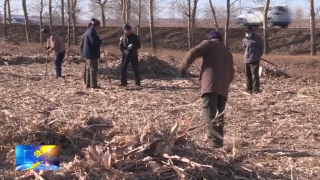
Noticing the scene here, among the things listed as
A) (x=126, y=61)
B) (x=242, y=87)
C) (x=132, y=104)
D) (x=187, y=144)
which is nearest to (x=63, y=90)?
(x=126, y=61)

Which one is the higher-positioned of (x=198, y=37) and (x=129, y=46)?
(x=129, y=46)

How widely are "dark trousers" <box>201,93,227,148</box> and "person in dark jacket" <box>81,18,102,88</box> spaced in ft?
17.6

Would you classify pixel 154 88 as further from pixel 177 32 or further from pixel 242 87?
pixel 177 32

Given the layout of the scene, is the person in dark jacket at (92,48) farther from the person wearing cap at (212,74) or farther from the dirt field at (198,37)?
the dirt field at (198,37)

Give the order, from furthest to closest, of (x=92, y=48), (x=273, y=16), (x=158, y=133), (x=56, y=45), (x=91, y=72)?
1. (x=273, y=16)
2. (x=56, y=45)
3. (x=91, y=72)
4. (x=92, y=48)
5. (x=158, y=133)

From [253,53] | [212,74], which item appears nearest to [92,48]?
[253,53]

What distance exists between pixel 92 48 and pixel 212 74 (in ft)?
17.8

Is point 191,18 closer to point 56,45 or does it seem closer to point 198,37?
point 198,37

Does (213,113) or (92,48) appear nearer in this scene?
(213,113)

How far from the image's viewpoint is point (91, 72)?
12156 mm

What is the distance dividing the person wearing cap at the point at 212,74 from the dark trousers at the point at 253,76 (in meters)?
5.14

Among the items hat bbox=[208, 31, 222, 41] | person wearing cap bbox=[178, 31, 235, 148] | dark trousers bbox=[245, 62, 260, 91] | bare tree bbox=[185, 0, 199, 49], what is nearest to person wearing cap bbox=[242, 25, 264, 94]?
dark trousers bbox=[245, 62, 260, 91]

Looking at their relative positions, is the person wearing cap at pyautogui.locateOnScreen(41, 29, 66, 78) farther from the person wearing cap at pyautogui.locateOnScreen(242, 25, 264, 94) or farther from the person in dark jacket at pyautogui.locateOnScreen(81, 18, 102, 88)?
the person wearing cap at pyautogui.locateOnScreen(242, 25, 264, 94)

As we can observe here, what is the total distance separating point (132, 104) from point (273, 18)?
114ft
